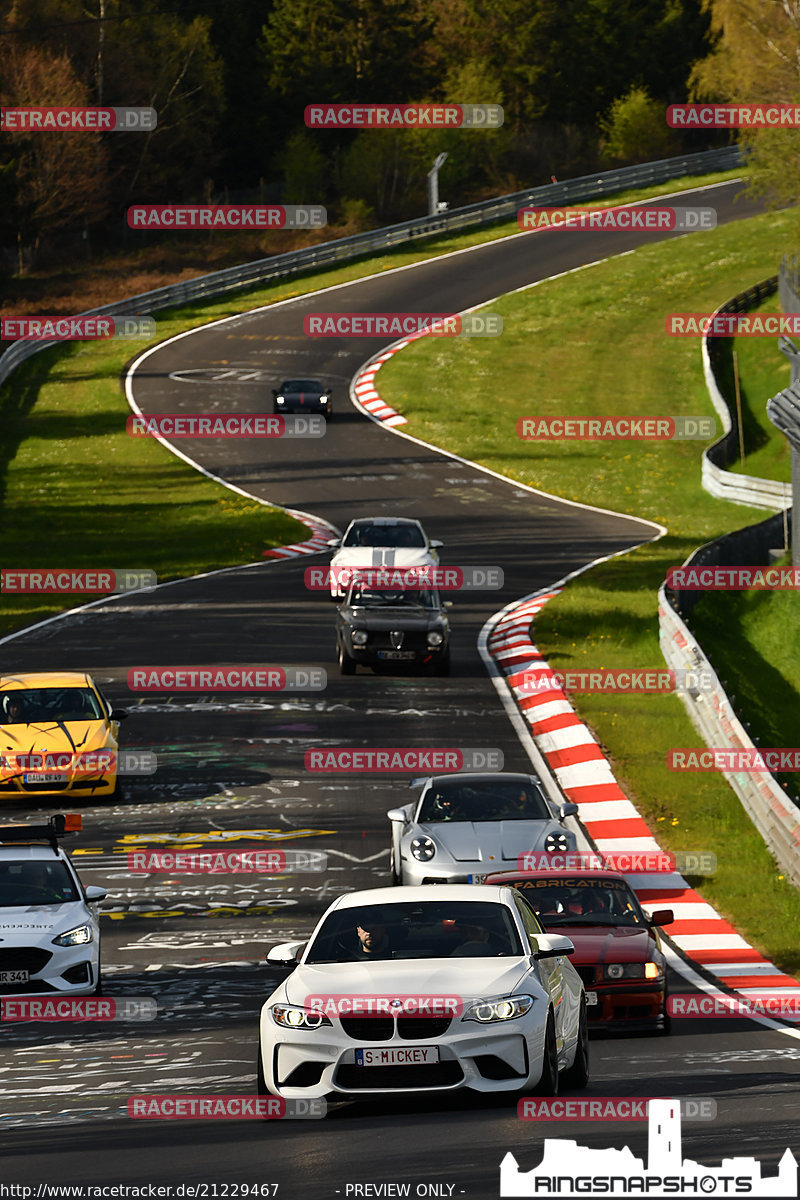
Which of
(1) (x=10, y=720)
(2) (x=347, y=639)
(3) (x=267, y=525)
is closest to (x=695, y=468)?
(3) (x=267, y=525)

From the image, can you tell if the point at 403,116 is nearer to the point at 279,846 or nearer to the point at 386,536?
the point at 386,536

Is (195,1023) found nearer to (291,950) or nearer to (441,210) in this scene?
(291,950)

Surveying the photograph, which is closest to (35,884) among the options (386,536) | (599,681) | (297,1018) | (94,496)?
(297,1018)

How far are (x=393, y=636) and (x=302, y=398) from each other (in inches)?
1158

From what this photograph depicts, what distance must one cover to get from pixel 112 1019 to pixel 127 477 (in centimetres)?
3886

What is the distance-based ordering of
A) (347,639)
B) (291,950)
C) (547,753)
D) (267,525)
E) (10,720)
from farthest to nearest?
(267,525), (347,639), (547,753), (10,720), (291,950)

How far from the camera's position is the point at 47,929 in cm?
1559

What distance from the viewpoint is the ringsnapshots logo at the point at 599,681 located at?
29109 mm

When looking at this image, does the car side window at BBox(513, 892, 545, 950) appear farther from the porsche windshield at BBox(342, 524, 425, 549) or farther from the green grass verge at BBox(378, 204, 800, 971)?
the porsche windshield at BBox(342, 524, 425, 549)

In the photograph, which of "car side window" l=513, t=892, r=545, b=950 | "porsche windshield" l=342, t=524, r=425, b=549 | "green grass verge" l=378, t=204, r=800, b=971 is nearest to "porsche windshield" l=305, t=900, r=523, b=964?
"car side window" l=513, t=892, r=545, b=950

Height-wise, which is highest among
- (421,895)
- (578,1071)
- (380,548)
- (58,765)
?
(421,895)

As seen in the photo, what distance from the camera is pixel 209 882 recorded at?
19.7m

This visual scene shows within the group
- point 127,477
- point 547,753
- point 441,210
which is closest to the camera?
point 547,753

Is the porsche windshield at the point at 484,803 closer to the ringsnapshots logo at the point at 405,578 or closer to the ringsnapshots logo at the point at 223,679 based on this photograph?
the ringsnapshots logo at the point at 223,679
